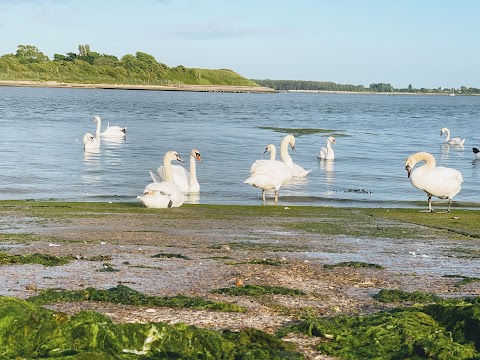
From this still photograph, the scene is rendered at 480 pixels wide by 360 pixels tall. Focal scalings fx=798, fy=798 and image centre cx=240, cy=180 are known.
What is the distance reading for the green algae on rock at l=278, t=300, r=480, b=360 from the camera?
688 cm

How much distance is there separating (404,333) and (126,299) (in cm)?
299

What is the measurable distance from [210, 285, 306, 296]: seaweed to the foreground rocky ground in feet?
0.45

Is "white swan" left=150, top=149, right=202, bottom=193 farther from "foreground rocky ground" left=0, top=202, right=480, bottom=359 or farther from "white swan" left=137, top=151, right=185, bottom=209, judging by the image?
"foreground rocky ground" left=0, top=202, right=480, bottom=359

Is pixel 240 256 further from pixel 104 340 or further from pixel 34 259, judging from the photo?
pixel 104 340

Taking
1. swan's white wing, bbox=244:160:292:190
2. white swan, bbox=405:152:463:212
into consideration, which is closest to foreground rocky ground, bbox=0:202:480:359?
white swan, bbox=405:152:463:212

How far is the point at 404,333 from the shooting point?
728 centimetres

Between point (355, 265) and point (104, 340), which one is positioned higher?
point (104, 340)

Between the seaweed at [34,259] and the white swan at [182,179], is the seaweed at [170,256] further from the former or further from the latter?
the white swan at [182,179]

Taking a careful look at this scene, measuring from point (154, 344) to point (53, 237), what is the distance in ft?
26.7

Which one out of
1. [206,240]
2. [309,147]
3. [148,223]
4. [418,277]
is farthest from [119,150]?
[418,277]

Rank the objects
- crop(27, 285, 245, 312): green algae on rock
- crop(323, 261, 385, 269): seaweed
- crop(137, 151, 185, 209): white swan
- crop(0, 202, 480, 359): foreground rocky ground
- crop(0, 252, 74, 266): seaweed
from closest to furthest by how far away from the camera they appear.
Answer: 1. crop(27, 285, 245, 312): green algae on rock
2. crop(0, 202, 480, 359): foreground rocky ground
3. crop(0, 252, 74, 266): seaweed
4. crop(323, 261, 385, 269): seaweed
5. crop(137, 151, 185, 209): white swan

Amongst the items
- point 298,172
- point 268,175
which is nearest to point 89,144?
point 298,172

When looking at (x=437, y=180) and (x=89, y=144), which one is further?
(x=89, y=144)

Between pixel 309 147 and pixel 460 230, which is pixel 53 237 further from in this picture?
pixel 309 147
